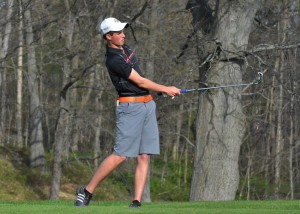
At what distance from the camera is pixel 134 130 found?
9.57 meters

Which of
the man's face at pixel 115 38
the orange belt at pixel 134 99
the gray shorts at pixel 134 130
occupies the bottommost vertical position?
the gray shorts at pixel 134 130

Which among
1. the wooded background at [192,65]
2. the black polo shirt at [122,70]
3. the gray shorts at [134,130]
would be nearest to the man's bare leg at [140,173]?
the gray shorts at [134,130]

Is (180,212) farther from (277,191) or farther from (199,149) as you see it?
A: (277,191)

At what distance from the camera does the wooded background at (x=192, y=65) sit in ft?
54.6

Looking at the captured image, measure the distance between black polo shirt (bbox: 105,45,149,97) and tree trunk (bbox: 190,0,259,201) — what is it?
675cm

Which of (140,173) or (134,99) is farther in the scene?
(140,173)

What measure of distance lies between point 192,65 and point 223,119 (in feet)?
12.8

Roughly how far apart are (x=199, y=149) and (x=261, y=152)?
23873mm

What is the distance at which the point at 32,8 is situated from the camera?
71.6 feet

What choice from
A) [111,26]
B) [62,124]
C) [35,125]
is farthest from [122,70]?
[35,125]

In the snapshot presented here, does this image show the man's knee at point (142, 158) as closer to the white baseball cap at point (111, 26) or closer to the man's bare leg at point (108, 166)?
the man's bare leg at point (108, 166)

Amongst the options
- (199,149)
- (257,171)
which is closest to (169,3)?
(199,149)

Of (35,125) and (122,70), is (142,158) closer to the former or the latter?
(122,70)

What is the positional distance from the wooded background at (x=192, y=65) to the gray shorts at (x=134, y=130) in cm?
659
